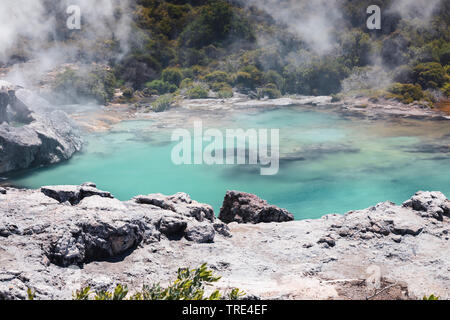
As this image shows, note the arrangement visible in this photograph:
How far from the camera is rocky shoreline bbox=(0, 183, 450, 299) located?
591 cm

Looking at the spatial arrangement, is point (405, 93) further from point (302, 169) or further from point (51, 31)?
point (51, 31)

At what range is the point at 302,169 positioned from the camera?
16.9 metres

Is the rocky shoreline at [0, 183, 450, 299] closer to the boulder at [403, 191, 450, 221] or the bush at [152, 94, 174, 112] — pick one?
the boulder at [403, 191, 450, 221]

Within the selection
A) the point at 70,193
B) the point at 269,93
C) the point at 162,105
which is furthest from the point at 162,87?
the point at 70,193

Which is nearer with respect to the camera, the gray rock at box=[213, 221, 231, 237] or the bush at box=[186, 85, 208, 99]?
the gray rock at box=[213, 221, 231, 237]

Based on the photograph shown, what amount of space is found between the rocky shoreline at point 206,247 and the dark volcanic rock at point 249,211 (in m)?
0.68

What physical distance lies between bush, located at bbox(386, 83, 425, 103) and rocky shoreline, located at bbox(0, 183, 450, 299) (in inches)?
800

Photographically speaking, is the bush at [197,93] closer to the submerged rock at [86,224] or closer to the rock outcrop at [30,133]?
the rock outcrop at [30,133]

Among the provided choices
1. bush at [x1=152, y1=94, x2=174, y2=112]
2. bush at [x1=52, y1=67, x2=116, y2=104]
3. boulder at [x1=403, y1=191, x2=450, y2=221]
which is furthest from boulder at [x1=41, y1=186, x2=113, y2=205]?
bush at [x1=52, y1=67, x2=116, y2=104]

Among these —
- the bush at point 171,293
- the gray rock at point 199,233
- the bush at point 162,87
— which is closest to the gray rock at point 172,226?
the gray rock at point 199,233

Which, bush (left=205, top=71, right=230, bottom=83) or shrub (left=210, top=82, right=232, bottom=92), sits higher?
bush (left=205, top=71, right=230, bottom=83)

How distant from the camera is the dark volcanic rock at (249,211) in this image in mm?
10023
